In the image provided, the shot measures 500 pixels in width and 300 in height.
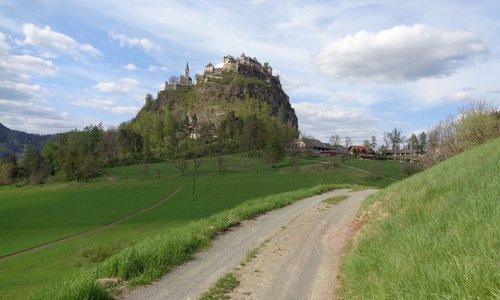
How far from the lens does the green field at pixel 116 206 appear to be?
32.2 meters

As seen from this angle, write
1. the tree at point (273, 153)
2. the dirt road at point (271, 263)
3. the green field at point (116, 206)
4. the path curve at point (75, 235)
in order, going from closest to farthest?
the dirt road at point (271, 263) → the green field at point (116, 206) → the path curve at point (75, 235) → the tree at point (273, 153)

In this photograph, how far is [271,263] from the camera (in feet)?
38.4

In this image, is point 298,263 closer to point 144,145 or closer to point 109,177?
point 109,177

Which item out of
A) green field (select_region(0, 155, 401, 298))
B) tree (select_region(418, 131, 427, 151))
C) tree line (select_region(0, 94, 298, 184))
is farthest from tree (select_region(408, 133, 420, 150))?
green field (select_region(0, 155, 401, 298))

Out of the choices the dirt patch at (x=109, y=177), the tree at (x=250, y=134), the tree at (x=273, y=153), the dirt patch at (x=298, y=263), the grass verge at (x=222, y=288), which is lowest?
the dirt patch at (x=109, y=177)

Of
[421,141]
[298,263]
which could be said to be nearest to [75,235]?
[298,263]

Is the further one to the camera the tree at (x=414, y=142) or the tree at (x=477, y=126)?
the tree at (x=414, y=142)

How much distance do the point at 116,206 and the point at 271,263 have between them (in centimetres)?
6305

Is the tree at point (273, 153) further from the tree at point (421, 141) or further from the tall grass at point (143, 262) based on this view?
the tall grass at point (143, 262)

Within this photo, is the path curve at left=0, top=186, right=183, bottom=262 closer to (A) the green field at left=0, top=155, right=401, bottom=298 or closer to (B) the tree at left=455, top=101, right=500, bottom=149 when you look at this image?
(A) the green field at left=0, top=155, right=401, bottom=298

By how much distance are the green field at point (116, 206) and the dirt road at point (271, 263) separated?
15.5ft

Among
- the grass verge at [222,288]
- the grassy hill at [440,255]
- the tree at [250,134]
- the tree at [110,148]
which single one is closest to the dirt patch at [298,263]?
the grass verge at [222,288]

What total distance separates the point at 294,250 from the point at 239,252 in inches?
76.2

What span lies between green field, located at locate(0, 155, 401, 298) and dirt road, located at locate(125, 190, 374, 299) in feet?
15.5
